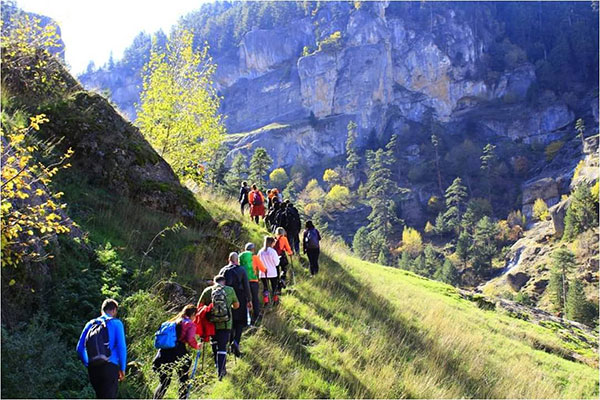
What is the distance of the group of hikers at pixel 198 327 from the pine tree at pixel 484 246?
2403 inches

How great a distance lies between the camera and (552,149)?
98.8 m

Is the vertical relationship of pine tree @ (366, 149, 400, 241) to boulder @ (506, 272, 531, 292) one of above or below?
above

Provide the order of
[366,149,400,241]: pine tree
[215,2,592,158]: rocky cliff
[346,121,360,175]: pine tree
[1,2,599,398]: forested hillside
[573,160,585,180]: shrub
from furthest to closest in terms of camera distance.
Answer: [215,2,592,158]: rocky cliff → [346,121,360,175]: pine tree → [366,149,400,241]: pine tree → [573,160,585,180]: shrub → [1,2,599,398]: forested hillside

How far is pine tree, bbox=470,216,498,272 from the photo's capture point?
6544 cm

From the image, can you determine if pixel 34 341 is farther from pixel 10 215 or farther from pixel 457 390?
pixel 457 390

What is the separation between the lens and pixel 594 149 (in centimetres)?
8175

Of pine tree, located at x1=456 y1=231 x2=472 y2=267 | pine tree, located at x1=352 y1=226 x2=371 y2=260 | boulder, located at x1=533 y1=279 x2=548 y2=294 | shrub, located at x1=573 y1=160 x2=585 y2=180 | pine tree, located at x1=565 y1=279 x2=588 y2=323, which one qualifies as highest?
shrub, located at x1=573 y1=160 x2=585 y2=180

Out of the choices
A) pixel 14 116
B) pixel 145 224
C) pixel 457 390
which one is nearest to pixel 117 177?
pixel 145 224

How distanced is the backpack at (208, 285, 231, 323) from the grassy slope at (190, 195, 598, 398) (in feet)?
2.81

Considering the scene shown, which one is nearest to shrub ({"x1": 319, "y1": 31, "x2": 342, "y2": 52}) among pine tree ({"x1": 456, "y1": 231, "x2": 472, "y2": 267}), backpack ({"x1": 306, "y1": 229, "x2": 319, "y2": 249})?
pine tree ({"x1": 456, "y1": 231, "x2": 472, "y2": 267})

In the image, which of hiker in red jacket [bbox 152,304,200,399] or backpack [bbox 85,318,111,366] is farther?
hiker in red jacket [bbox 152,304,200,399]

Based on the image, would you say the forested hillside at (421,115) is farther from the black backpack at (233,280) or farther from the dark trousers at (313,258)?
the black backpack at (233,280)

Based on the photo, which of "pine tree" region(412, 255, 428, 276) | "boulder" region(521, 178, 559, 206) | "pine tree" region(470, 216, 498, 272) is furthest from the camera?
"boulder" region(521, 178, 559, 206)

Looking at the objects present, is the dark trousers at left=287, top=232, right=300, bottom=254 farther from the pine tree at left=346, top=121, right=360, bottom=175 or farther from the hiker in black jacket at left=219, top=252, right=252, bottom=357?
the pine tree at left=346, top=121, right=360, bottom=175
